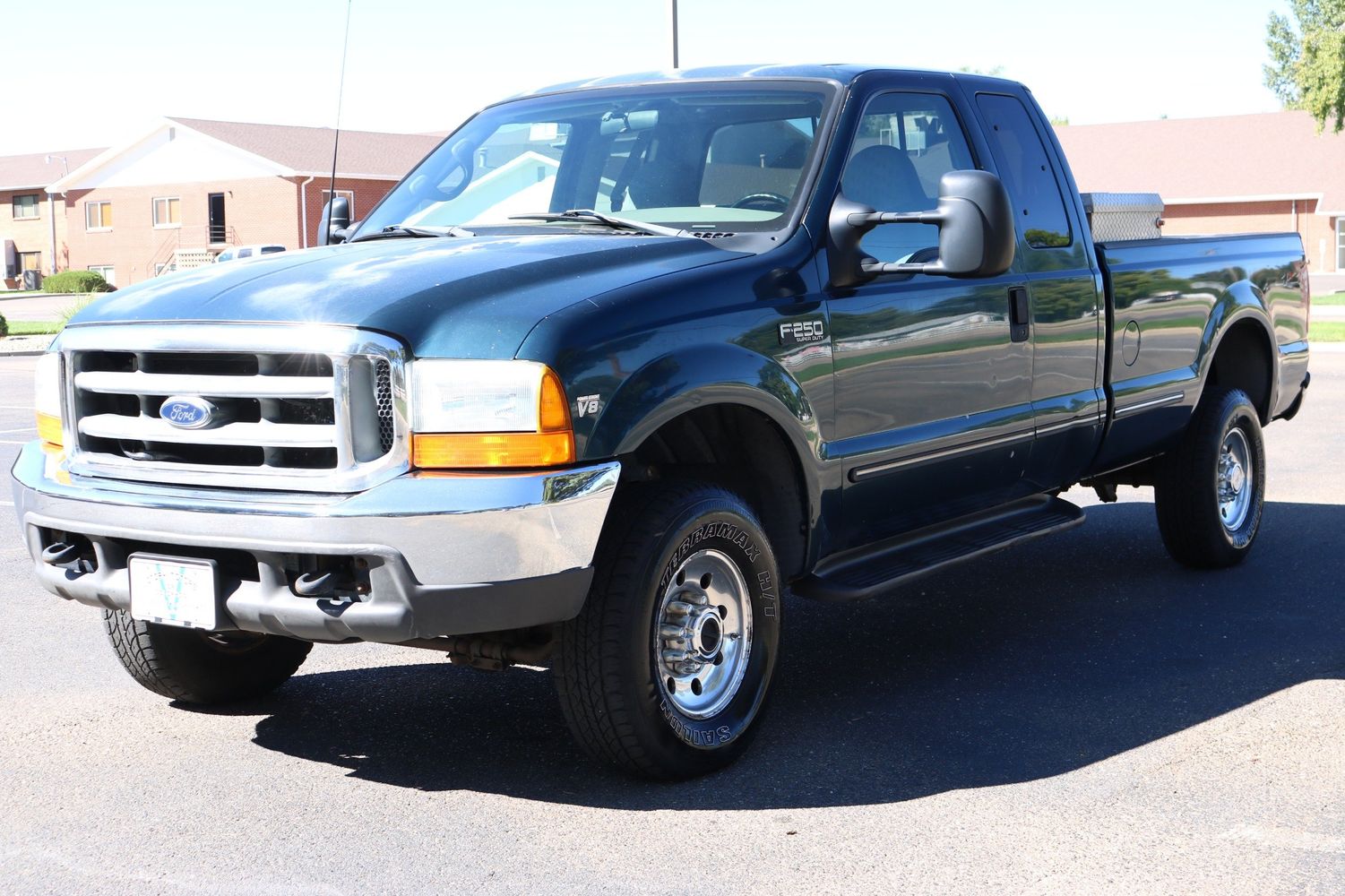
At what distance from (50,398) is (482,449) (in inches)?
60.0

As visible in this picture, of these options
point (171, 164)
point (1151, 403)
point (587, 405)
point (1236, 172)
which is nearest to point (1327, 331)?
point (1151, 403)

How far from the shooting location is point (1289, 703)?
534 centimetres

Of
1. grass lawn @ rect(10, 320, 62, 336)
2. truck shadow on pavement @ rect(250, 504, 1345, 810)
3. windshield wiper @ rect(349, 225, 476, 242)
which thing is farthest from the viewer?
grass lawn @ rect(10, 320, 62, 336)

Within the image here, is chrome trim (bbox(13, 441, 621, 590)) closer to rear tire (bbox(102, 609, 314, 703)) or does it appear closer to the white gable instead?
rear tire (bbox(102, 609, 314, 703))

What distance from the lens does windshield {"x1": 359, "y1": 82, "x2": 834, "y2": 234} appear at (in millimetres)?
5230

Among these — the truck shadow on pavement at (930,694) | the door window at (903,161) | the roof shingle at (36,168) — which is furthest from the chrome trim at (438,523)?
the roof shingle at (36,168)

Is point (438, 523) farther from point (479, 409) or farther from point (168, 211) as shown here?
point (168, 211)

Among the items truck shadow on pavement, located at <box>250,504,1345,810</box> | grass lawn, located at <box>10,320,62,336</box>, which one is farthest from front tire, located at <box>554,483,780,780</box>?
grass lawn, located at <box>10,320,62,336</box>

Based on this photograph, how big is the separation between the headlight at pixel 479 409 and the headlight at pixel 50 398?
1.30 metres

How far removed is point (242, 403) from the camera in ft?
14.0

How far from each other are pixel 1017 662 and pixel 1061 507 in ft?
2.37

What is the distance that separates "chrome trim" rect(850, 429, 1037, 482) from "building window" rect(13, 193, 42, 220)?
69.4 m

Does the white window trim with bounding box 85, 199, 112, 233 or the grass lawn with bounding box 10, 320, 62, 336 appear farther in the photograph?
the white window trim with bounding box 85, 199, 112, 233

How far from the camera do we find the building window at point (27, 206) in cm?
6881
